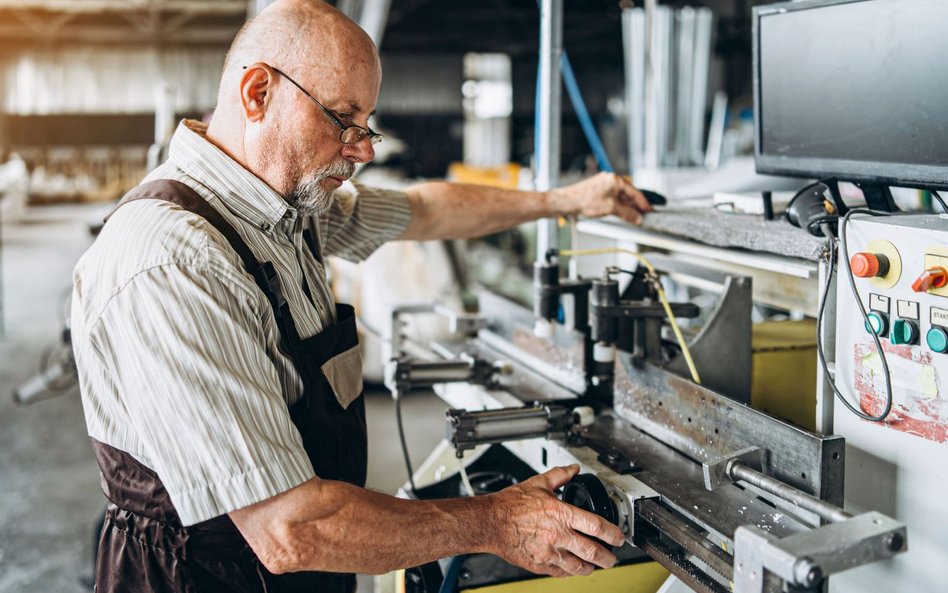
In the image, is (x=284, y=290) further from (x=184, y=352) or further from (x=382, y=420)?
(x=382, y=420)

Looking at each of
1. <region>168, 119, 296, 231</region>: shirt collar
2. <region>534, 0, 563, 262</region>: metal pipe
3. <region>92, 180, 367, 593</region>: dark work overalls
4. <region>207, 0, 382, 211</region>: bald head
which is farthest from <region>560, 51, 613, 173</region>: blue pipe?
<region>92, 180, 367, 593</region>: dark work overalls

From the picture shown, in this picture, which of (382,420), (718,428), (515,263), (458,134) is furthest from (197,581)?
(458,134)

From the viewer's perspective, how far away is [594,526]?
119cm

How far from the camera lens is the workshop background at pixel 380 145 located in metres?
3.40

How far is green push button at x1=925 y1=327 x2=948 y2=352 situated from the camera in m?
1.00

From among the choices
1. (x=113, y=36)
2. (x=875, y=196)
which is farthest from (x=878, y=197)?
(x=113, y=36)

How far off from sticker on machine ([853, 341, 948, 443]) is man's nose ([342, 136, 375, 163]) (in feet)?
2.45

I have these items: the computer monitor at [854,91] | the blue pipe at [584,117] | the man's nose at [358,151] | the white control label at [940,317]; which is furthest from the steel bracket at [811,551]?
the blue pipe at [584,117]

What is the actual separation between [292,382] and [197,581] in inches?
12.1

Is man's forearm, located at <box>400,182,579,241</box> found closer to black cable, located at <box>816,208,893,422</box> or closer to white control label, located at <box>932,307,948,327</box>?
black cable, located at <box>816,208,893,422</box>

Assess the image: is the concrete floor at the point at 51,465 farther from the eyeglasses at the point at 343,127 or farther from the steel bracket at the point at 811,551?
the steel bracket at the point at 811,551

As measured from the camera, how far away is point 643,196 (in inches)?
71.4

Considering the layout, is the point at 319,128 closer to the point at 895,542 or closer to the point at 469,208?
the point at 469,208

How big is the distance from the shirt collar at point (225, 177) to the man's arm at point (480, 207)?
0.60 m
